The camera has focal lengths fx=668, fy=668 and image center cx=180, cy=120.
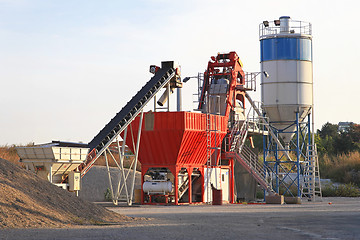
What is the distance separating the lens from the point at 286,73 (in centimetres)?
4481

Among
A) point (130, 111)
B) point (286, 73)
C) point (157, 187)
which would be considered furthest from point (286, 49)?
point (157, 187)

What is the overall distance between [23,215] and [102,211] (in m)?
4.17

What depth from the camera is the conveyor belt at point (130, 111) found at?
118 feet

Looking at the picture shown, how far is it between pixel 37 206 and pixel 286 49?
26768 millimetres

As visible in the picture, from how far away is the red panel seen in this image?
37.9 m

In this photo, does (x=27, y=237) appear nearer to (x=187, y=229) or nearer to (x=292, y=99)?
(x=187, y=229)

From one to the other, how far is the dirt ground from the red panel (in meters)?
13.6

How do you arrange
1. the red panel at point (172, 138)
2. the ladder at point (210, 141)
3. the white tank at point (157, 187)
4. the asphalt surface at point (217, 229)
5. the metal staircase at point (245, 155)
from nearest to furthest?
the asphalt surface at point (217, 229) → the red panel at point (172, 138) → the white tank at point (157, 187) → the ladder at point (210, 141) → the metal staircase at point (245, 155)

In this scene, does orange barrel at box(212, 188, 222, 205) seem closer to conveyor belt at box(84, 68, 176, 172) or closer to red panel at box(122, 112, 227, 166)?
red panel at box(122, 112, 227, 166)

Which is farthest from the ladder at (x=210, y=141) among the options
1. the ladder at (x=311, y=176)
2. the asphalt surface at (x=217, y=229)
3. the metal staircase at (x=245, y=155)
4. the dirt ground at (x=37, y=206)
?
the dirt ground at (x=37, y=206)

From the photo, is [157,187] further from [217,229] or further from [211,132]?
[217,229]

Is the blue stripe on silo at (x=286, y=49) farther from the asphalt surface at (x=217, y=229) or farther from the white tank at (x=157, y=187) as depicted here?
the asphalt surface at (x=217, y=229)

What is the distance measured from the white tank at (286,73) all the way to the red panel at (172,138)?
728cm

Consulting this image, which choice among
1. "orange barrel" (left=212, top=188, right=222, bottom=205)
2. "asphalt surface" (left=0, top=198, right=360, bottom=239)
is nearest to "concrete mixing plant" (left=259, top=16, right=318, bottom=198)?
"orange barrel" (left=212, top=188, right=222, bottom=205)
